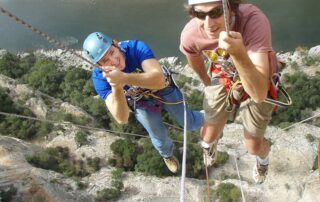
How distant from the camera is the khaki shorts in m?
3.46

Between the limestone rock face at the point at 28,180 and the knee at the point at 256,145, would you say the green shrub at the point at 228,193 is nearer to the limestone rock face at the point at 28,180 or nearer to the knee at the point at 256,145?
the limestone rock face at the point at 28,180

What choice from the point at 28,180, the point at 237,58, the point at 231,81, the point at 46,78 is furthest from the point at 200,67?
the point at 46,78

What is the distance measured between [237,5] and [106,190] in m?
10.1

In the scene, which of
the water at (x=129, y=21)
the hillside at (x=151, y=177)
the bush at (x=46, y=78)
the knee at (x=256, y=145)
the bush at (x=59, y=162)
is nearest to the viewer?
the knee at (x=256, y=145)

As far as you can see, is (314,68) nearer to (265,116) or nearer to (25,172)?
(25,172)

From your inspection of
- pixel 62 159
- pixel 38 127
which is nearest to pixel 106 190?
pixel 62 159

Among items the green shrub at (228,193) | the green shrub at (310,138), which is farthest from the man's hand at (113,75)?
the green shrub at (310,138)

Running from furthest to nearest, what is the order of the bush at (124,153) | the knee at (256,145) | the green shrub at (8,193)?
the bush at (124,153) → the green shrub at (8,193) → the knee at (256,145)

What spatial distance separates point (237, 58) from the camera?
231 centimetres

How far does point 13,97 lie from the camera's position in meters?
18.4

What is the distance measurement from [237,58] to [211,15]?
0.43 meters

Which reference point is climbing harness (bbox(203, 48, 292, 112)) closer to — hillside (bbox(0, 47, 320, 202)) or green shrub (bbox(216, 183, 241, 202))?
hillside (bbox(0, 47, 320, 202))

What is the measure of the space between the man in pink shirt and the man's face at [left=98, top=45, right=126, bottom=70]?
1.59 feet

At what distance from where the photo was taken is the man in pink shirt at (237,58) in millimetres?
2441
